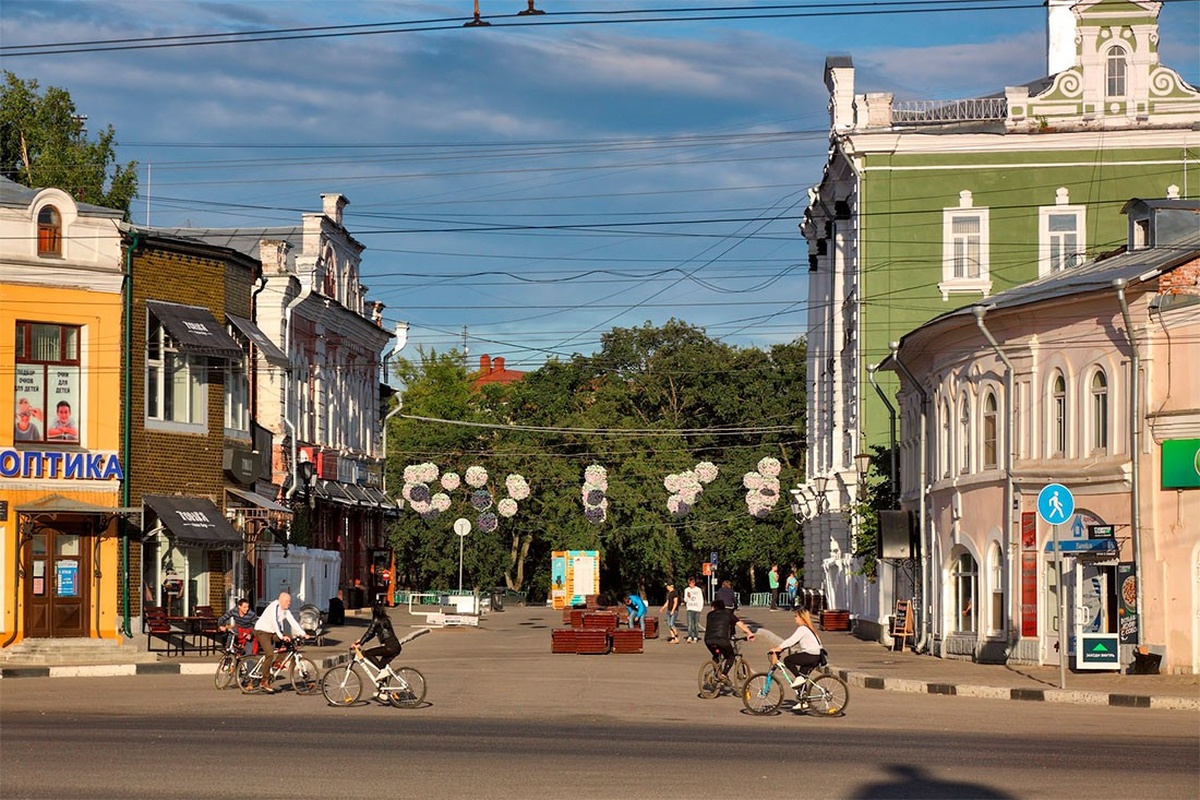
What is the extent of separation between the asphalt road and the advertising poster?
5.25 meters

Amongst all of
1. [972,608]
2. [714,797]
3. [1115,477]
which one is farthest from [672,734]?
[972,608]

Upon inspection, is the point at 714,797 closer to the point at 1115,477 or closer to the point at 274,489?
the point at 1115,477

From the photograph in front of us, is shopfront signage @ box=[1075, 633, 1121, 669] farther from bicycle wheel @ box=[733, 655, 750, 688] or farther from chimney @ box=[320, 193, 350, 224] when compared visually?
chimney @ box=[320, 193, 350, 224]

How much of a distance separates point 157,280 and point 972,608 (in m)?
19.0

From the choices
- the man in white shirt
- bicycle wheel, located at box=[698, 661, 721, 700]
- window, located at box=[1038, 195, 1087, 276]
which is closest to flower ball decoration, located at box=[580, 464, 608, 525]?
window, located at box=[1038, 195, 1087, 276]

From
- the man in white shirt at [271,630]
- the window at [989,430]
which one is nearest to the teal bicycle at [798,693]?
the man in white shirt at [271,630]

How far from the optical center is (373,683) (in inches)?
991

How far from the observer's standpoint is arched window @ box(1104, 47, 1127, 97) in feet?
178

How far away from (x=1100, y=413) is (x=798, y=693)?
39.4 ft

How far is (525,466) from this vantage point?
269 ft

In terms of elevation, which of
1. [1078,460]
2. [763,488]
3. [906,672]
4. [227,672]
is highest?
[1078,460]

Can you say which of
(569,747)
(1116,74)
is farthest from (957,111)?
(569,747)

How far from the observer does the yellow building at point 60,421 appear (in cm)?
3750

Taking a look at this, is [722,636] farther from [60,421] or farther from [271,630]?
[60,421]
